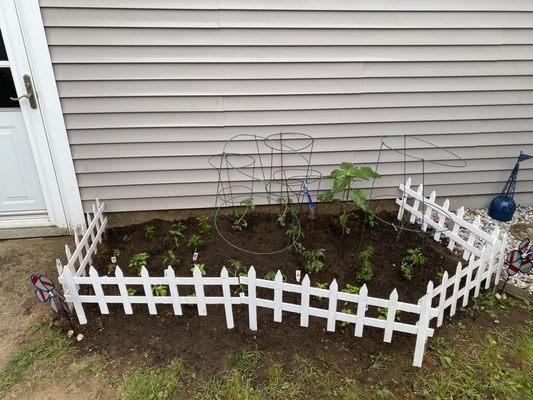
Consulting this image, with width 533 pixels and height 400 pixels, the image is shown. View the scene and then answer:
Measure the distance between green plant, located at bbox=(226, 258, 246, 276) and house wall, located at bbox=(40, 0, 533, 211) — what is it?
2.83 feet

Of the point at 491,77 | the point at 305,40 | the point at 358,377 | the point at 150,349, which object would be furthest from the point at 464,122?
the point at 150,349

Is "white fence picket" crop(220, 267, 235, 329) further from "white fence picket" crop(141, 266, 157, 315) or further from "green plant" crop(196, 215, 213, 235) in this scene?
"green plant" crop(196, 215, 213, 235)

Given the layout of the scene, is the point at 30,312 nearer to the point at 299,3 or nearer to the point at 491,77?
the point at 299,3

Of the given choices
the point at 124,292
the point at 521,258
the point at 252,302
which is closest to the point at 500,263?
the point at 521,258

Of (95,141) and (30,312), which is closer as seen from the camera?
(30,312)

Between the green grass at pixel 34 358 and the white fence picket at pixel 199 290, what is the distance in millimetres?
941

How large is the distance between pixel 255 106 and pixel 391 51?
4.24 feet

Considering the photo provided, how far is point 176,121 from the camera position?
366 centimetres

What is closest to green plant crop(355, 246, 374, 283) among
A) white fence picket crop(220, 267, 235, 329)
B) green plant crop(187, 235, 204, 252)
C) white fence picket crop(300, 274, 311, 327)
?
white fence picket crop(300, 274, 311, 327)

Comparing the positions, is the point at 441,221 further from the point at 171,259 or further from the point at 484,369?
the point at 171,259

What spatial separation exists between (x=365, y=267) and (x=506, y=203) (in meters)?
2.00

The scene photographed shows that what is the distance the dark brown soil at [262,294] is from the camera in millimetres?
2799

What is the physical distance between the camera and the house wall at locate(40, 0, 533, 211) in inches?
130

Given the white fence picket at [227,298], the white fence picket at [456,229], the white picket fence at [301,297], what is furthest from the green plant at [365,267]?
the white fence picket at [227,298]
